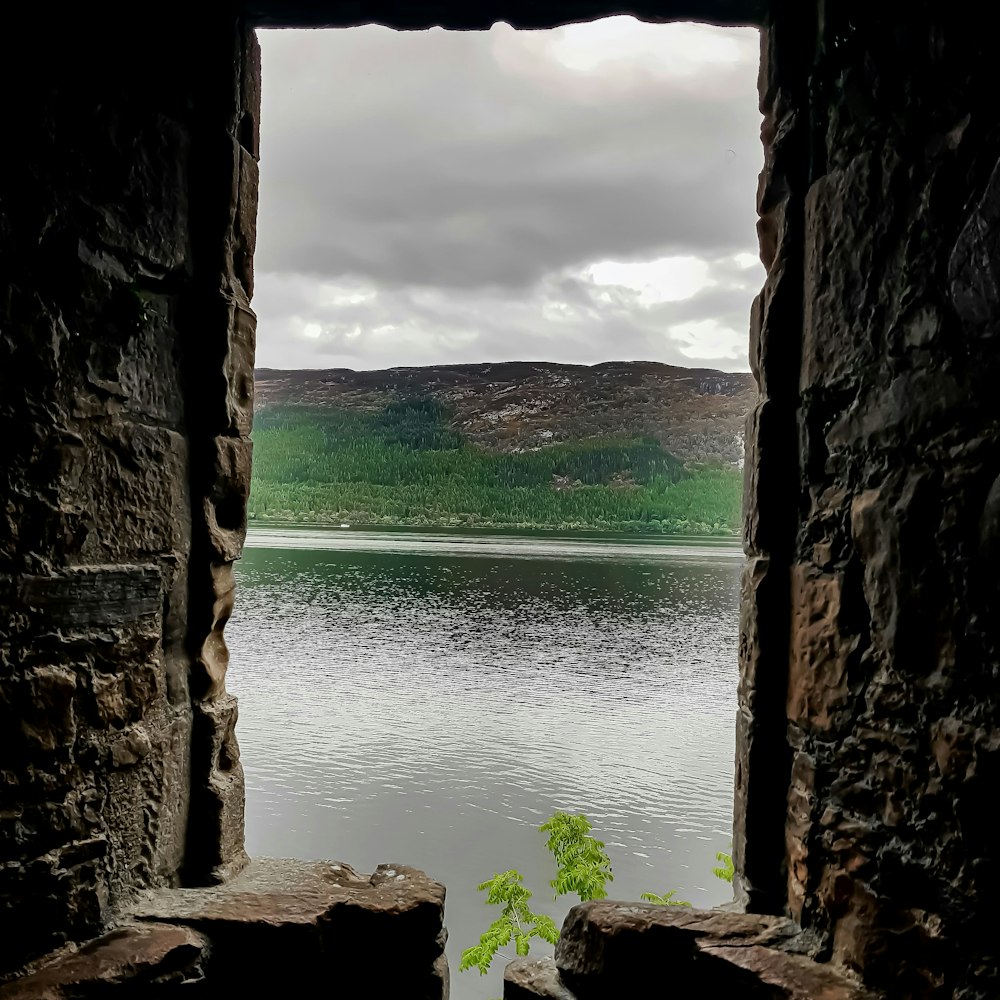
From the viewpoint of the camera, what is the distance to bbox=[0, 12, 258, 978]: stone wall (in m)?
A: 1.45

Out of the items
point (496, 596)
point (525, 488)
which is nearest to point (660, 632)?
point (496, 596)

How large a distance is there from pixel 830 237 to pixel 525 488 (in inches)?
735

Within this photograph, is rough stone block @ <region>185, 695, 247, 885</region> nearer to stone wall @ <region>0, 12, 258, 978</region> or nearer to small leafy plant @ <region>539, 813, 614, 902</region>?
stone wall @ <region>0, 12, 258, 978</region>

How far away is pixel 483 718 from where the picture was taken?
8.34 m

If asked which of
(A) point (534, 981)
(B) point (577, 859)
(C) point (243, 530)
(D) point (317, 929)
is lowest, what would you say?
(B) point (577, 859)

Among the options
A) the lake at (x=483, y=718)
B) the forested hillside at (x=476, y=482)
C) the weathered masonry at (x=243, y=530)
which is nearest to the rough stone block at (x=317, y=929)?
the weathered masonry at (x=243, y=530)

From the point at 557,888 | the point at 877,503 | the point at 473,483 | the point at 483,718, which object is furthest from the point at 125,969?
the point at 473,483

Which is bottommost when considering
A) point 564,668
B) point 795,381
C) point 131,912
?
point 564,668

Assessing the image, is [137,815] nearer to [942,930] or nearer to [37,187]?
[37,187]

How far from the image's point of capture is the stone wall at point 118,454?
4.75 ft

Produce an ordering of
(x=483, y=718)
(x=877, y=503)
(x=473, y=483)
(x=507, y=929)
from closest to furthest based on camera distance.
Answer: (x=877, y=503) < (x=507, y=929) < (x=483, y=718) < (x=473, y=483)

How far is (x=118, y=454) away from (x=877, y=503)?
4.37 feet

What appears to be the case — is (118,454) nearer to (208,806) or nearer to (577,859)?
(208,806)

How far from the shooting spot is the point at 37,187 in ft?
4.79
